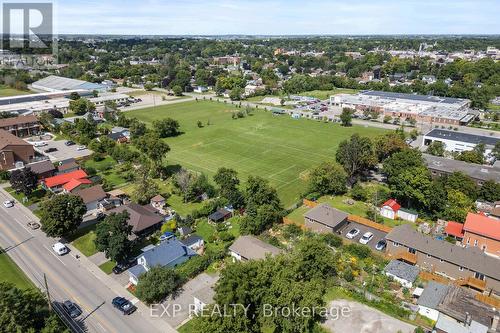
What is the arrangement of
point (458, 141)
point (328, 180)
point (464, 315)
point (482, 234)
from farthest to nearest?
1. point (458, 141)
2. point (328, 180)
3. point (482, 234)
4. point (464, 315)

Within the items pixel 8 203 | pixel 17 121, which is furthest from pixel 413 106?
pixel 17 121

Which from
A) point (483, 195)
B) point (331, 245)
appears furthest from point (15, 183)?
point (483, 195)

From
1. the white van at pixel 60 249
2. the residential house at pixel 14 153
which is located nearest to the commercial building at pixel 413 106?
the residential house at pixel 14 153

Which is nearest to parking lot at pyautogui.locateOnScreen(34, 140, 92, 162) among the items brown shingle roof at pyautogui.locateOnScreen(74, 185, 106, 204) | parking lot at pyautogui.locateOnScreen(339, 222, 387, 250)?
brown shingle roof at pyautogui.locateOnScreen(74, 185, 106, 204)

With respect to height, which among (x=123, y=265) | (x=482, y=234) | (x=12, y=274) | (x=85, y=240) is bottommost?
(x=12, y=274)

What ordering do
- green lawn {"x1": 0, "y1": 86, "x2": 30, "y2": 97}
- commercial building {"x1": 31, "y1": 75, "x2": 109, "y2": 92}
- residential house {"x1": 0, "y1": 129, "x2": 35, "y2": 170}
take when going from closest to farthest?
residential house {"x1": 0, "y1": 129, "x2": 35, "y2": 170} → green lawn {"x1": 0, "y1": 86, "x2": 30, "y2": 97} → commercial building {"x1": 31, "y1": 75, "x2": 109, "y2": 92}

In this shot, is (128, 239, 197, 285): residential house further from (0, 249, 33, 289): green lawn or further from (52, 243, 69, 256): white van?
(0, 249, 33, 289): green lawn

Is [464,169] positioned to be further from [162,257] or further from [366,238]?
[162,257]
